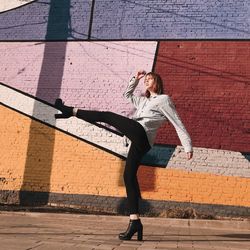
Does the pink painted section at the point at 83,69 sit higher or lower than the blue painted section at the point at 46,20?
lower

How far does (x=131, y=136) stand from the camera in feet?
15.4

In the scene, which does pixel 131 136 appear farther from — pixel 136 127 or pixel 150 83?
pixel 150 83

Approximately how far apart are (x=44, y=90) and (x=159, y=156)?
2.64m

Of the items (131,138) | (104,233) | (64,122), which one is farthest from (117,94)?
(131,138)

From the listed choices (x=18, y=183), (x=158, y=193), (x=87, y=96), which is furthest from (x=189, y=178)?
(x=18, y=183)

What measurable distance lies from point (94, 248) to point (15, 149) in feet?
17.1

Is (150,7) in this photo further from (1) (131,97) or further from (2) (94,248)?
(2) (94,248)

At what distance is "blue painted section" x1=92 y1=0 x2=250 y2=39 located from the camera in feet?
27.9

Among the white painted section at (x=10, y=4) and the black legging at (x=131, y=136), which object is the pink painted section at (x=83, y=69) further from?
the black legging at (x=131, y=136)

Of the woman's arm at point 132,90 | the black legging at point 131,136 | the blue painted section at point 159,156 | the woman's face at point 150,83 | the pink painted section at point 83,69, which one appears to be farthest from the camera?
the pink painted section at point 83,69

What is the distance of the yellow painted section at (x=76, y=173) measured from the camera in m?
8.17

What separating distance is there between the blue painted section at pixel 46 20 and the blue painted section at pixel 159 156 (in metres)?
2.70

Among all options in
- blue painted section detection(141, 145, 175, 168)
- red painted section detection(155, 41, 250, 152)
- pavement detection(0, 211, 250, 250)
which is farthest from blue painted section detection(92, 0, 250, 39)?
pavement detection(0, 211, 250, 250)

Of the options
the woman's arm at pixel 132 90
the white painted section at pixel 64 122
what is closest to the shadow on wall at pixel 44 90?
the white painted section at pixel 64 122
